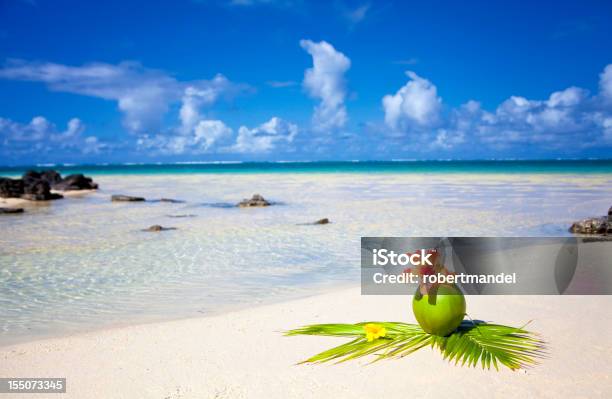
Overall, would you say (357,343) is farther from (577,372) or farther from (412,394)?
(577,372)

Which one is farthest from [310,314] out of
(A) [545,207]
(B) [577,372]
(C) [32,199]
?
(C) [32,199]

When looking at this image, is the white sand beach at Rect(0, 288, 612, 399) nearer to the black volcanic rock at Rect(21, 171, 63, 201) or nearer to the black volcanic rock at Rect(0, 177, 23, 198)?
the black volcanic rock at Rect(21, 171, 63, 201)

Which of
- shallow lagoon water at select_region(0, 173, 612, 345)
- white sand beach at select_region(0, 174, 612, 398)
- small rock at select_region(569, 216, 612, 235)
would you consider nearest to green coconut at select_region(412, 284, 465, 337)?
white sand beach at select_region(0, 174, 612, 398)

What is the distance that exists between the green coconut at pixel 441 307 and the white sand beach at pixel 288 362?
0.85 ft

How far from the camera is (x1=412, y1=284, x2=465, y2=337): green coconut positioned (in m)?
4.19

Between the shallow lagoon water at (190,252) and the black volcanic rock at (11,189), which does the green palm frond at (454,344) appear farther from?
the black volcanic rock at (11,189)

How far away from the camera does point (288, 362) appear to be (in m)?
4.18

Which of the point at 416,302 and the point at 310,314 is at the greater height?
the point at 416,302

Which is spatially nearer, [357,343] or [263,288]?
[357,343]

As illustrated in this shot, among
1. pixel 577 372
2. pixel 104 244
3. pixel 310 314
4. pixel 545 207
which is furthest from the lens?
pixel 545 207

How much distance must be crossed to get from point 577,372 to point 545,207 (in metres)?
16.4

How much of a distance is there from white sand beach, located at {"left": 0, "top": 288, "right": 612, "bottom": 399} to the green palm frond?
A: 10 cm

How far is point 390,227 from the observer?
45.1 ft

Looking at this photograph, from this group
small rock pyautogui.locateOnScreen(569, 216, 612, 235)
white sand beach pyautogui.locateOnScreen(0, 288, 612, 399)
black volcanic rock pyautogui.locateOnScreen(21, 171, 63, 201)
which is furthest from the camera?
black volcanic rock pyautogui.locateOnScreen(21, 171, 63, 201)
